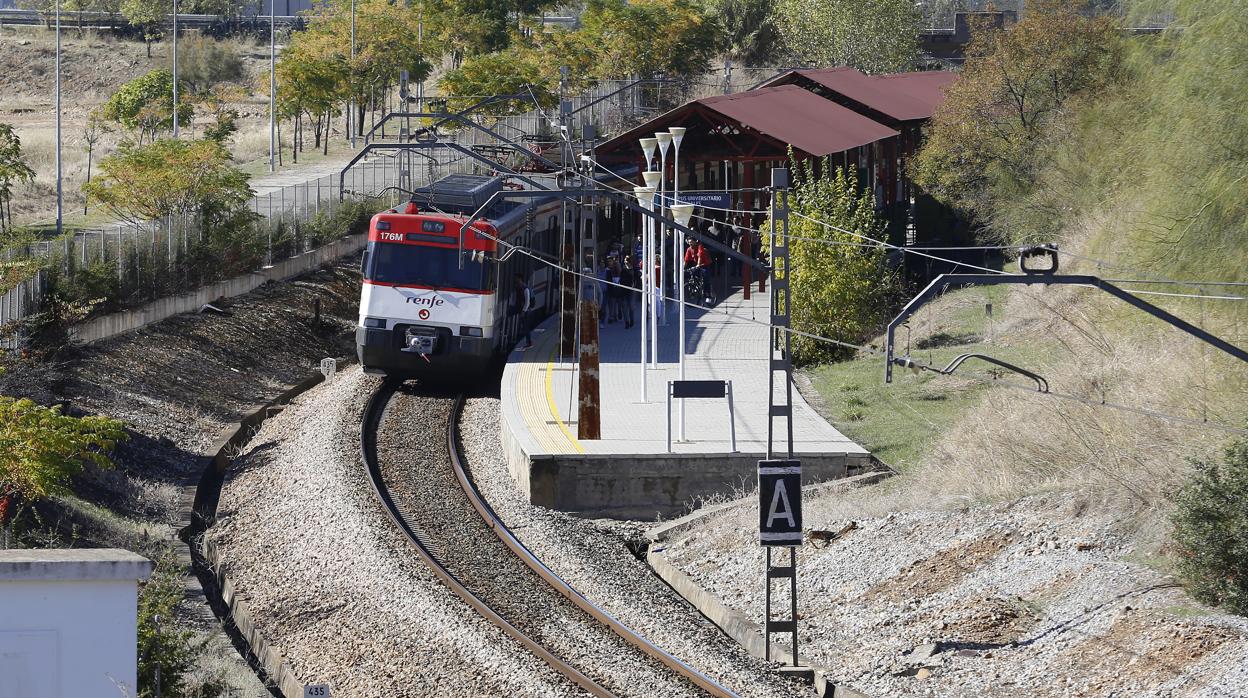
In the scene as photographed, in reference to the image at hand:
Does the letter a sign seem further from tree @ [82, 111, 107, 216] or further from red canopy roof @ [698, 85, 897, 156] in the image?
tree @ [82, 111, 107, 216]

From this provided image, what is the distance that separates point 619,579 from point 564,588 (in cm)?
96

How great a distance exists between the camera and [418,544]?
17.4m

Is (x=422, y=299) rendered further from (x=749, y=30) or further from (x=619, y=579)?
(x=749, y=30)

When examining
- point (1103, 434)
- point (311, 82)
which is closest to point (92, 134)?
point (311, 82)

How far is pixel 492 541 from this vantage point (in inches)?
712

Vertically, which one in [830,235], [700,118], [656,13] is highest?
[656,13]

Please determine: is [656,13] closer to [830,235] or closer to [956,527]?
[830,235]

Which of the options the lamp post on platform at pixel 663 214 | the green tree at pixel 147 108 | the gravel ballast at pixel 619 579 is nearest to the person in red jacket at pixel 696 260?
the lamp post on platform at pixel 663 214

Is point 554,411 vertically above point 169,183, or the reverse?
point 169,183

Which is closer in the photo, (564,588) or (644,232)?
(564,588)

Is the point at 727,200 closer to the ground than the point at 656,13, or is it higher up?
closer to the ground

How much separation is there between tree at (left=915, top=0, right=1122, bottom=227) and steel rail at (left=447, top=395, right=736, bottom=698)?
800 inches

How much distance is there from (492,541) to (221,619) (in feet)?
12.2

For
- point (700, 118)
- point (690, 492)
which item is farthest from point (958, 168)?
point (690, 492)
